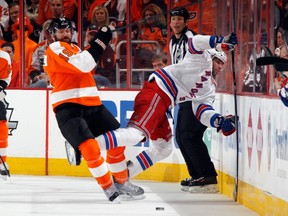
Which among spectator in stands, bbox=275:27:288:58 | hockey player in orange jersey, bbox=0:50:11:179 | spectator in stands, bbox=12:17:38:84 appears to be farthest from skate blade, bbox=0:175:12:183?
spectator in stands, bbox=275:27:288:58

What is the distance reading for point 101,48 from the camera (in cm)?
657

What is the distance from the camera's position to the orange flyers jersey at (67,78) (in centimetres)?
661

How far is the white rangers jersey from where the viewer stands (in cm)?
721

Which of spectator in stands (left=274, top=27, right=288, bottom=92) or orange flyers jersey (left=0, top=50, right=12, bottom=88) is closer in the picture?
spectator in stands (left=274, top=27, right=288, bottom=92)

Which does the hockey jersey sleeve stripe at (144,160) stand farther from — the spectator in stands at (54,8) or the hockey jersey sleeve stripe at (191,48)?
the spectator in stands at (54,8)

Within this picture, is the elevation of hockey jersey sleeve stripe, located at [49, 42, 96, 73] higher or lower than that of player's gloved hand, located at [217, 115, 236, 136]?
higher

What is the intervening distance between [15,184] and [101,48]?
6.53 feet

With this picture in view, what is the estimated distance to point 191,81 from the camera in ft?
23.8

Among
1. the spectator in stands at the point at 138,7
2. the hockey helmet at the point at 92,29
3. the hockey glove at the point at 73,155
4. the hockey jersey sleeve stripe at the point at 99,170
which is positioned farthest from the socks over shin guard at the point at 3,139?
the hockey jersey sleeve stripe at the point at 99,170

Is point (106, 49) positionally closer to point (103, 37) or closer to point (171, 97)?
point (171, 97)

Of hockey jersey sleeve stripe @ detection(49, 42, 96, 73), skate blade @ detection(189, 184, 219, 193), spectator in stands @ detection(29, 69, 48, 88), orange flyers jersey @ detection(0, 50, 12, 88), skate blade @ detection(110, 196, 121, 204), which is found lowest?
skate blade @ detection(189, 184, 219, 193)

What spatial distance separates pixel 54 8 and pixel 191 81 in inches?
108

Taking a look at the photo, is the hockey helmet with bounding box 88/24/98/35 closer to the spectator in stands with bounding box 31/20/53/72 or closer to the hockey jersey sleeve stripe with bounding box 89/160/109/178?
the spectator in stands with bounding box 31/20/53/72

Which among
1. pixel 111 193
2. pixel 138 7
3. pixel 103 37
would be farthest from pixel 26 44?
pixel 111 193
